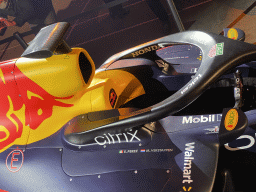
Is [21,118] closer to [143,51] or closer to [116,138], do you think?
Result: [116,138]

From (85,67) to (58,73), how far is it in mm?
206

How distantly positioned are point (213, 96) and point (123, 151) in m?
0.89

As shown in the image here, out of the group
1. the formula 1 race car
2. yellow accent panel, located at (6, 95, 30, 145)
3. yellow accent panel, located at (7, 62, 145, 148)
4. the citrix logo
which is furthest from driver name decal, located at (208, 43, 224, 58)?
yellow accent panel, located at (6, 95, 30, 145)

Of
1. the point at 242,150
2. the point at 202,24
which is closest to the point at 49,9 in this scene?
the point at 202,24

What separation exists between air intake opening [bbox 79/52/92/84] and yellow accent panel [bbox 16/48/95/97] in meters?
0.07

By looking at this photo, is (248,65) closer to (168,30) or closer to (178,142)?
(178,142)

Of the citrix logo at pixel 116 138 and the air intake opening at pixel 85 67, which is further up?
the air intake opening at pixel 85 67

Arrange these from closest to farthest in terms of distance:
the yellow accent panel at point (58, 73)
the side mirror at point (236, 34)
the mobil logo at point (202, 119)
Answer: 1. the mobil logo at point (202, 119)
2. the yellow accent panel at point (58, 73)
3. the side mirror at point (236, 34)

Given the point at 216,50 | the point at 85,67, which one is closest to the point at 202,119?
the point at 216,50

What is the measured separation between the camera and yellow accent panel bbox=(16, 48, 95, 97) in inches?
71.9

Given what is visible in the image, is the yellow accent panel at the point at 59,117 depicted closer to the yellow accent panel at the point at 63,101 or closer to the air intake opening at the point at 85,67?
the yellow accent panel at the point at 63,101

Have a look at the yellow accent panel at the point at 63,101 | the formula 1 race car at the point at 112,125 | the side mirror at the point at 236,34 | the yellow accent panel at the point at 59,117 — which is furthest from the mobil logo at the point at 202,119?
the side mirror at the point at 236,34

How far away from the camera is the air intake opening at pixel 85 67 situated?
195cm

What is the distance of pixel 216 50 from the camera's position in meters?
1.48
